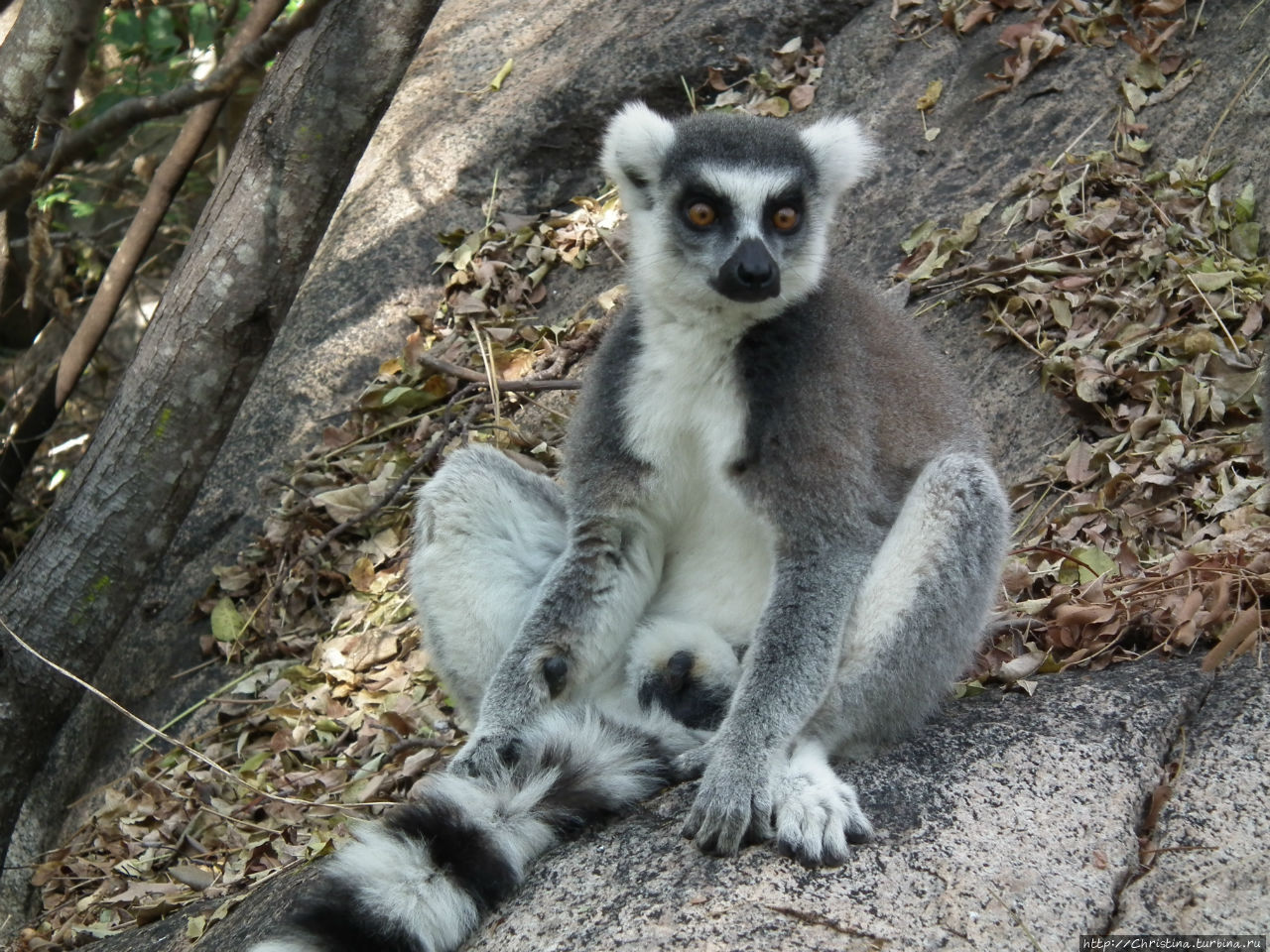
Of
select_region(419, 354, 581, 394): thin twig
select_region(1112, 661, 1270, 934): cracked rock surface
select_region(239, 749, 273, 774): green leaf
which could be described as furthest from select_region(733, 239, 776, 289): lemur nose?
select_region(239, 749, 273, 774): green leaf

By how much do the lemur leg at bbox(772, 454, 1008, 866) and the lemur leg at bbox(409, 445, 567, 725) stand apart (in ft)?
3.89

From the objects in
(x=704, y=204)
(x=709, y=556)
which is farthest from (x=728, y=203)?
(x=709, y=556)

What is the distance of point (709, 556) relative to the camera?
13.8 ft

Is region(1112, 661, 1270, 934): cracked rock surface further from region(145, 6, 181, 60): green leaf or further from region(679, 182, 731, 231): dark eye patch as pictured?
region(145, 6, 181, 60): green leaf

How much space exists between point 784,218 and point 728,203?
0.19 metres

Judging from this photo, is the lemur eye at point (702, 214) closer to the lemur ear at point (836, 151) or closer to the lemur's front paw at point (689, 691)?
the lemur ear at point (836, 151)

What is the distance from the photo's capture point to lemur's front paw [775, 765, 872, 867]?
10.7ft

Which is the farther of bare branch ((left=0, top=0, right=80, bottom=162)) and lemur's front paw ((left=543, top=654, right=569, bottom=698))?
bare branch ((left=0, top=0, right=80, bottom=162))

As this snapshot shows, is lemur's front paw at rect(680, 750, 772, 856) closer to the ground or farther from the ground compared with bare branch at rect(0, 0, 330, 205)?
closer to the ground

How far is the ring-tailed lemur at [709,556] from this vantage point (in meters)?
3.40

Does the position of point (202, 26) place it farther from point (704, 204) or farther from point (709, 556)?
point (709, 556)

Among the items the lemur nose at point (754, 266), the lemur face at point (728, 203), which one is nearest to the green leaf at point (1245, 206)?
the lemur face at point (728, 203)

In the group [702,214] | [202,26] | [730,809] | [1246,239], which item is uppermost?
[202,26]

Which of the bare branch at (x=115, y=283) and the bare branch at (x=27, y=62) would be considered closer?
the bare branch at (x=27, y=62)
